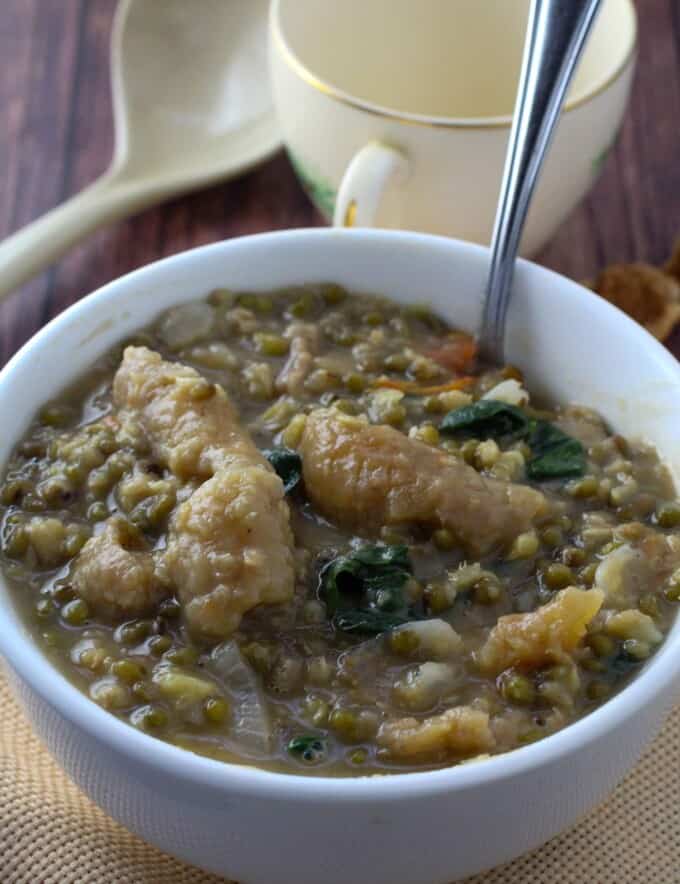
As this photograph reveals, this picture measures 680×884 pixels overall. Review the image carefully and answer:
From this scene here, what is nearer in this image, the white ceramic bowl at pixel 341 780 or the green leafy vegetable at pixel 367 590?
the white ceramic bowl at pixel 341 780

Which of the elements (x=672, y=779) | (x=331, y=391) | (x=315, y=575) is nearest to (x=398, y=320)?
(x=331, y=391)

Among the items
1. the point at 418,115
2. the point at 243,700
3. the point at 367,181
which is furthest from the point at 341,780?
the point at 418,115

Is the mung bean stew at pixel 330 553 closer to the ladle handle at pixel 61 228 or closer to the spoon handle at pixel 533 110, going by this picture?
the spoon handle at pixel 533 110

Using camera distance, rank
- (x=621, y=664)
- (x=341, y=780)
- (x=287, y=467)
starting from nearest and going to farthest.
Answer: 1. (x=341, y=780)
2. (x=621, y=664)
3. (x=287, y=467)

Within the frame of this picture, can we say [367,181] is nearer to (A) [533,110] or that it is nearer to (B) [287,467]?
(A) [533,110]

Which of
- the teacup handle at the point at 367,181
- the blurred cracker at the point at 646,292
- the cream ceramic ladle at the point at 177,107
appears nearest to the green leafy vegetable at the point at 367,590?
the teacup handle at the point at 367,181

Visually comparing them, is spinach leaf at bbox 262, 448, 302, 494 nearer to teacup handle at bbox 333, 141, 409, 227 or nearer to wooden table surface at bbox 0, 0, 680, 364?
teacup handle at bbox 333, 141, 409, 227

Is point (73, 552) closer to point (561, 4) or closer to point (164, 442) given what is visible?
point (164, 442)

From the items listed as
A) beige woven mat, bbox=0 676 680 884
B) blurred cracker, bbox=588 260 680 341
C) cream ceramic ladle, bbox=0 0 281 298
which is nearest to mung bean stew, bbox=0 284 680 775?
beige woven mat, bbox=0 676 680 884
